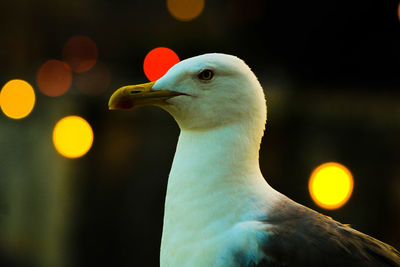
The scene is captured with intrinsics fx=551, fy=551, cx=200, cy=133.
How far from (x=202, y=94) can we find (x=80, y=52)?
4.16m

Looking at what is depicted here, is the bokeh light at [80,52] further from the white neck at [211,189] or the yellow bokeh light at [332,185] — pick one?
the white neck at [211,189]

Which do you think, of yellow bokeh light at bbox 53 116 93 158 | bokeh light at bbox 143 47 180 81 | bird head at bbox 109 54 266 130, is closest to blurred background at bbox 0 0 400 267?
yellow bokeh light at bbox 53 116 93 158

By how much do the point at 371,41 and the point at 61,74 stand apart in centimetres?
279

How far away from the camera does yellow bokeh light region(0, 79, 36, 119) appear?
197 inches

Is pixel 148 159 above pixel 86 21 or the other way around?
the other way around

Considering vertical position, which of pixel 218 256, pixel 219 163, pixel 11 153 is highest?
pixel 219 163

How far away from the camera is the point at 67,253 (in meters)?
4.69

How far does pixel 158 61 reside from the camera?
4672mm

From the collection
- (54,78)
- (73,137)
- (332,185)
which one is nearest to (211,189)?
(332,185)

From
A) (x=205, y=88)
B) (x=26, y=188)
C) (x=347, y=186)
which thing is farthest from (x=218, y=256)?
(x=26, y=188)

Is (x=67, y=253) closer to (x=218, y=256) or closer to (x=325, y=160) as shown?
(x=325, y=160)

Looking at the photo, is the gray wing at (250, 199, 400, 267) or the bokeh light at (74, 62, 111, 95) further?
the bokeh light at (74, 62, 111, 95)

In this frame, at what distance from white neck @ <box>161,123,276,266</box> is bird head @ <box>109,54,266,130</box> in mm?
38

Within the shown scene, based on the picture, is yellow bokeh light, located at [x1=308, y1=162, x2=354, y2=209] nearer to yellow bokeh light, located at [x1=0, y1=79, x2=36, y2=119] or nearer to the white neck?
yellow bokeh light, located at [x1=0, y1=79, x2=36, y2=119]
